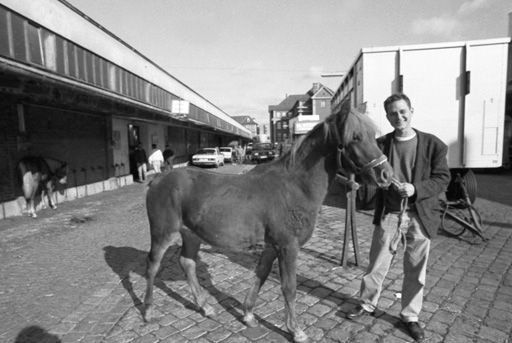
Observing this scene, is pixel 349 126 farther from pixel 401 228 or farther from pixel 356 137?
pixel 401 228

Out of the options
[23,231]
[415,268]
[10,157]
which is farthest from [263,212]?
[10,157]

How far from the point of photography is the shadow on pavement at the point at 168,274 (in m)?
3.21

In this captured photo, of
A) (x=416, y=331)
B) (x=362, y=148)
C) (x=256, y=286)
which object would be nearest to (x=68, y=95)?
(x=256, y=286)

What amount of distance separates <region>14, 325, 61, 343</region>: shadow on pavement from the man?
10.7 ft

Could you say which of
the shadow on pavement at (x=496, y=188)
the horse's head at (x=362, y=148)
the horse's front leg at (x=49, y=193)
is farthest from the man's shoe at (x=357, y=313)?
the horse's front leg at (x=49, y=193)

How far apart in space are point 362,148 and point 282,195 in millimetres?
768

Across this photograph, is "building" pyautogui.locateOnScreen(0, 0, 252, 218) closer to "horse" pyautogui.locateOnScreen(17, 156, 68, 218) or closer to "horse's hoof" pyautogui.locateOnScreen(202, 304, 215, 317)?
"horse" pyautogui.locateOnScreen(17, 156, 68, 218)

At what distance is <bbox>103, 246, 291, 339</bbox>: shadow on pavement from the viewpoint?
3215mm

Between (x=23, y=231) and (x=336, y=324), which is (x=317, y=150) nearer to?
(x=336, y=324)

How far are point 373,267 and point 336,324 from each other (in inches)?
27.4

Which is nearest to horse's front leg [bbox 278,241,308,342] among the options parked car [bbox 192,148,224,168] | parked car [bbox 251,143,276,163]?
parked car [bbox 192,148,224,168]

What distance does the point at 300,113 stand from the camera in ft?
154

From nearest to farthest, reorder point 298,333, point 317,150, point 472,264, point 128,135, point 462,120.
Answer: point 317,150 → point 298,333 → point 472,264 → point 462,120 → point 128,135

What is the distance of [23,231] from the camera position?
255 inches
